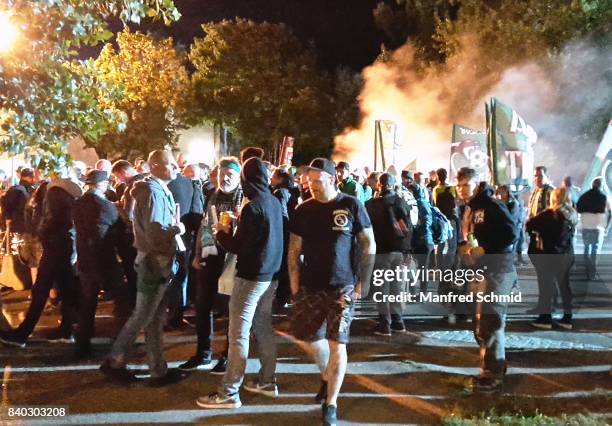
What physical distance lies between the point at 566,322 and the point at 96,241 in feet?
19.0

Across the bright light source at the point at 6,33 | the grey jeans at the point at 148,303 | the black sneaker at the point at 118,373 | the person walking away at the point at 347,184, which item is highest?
the bright light source at the point at 6,33

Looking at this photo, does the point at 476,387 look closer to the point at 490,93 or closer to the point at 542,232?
the point at 542,232

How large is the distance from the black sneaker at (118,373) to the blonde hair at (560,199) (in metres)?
5.57

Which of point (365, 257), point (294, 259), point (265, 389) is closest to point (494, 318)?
point (365, 257)

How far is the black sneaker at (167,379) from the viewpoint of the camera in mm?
6203

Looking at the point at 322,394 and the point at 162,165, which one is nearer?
the point at 322,394

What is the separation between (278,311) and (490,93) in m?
21.7

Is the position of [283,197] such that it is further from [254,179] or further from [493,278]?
[493,278]

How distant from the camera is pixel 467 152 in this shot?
571 inches

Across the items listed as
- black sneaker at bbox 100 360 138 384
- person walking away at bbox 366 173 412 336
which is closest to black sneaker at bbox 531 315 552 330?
person walking away at bbox 366 173 412 336

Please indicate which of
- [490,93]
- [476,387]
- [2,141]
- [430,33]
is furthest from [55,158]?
[430,33]

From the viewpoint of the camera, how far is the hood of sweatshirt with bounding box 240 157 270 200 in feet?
18.4

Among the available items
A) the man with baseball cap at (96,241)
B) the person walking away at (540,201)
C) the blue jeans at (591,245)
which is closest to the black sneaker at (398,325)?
the person walking away at (540,201)

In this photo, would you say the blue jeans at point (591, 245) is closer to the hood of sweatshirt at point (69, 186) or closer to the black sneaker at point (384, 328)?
the black sneaker at point (384, 328)
